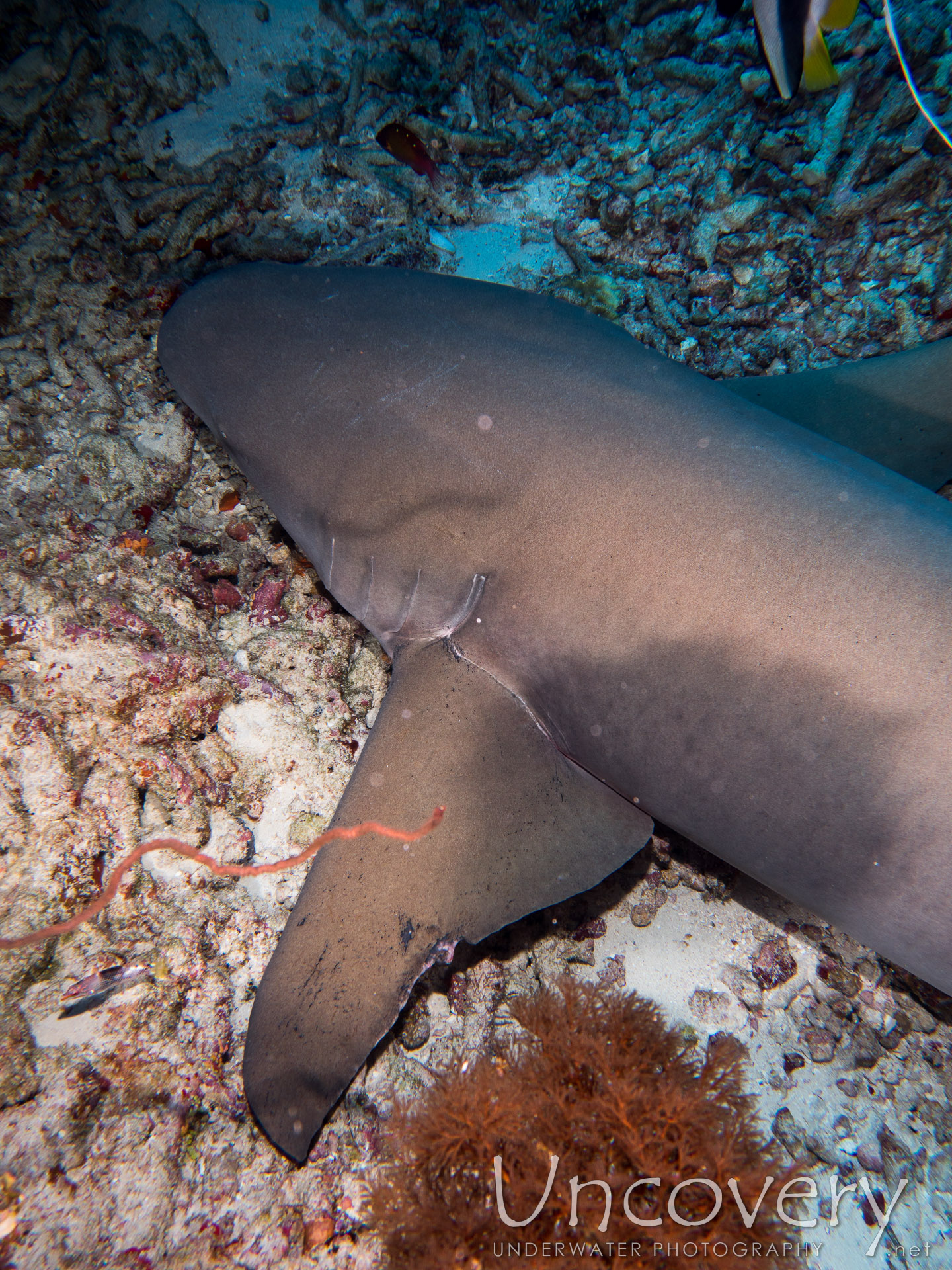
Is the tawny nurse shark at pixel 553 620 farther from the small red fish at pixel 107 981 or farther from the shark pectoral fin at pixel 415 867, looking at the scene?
the small red fish at pixel 107 981

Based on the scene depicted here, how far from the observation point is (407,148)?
3.94 metres

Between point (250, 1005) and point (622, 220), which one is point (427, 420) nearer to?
point (250, 1005)

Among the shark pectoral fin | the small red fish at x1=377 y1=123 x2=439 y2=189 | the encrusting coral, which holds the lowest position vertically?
the encrusting coral

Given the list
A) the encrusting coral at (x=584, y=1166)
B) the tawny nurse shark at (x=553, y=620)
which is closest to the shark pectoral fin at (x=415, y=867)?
the tawny nurse shark at (x=553, y=620)

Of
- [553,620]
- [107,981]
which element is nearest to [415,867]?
[553,620]

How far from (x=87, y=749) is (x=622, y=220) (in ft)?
15.8

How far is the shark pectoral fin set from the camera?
184 centimetres

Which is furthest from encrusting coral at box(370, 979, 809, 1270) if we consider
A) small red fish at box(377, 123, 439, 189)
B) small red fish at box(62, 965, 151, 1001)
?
small red fish at box(377, 123, 439, 189)

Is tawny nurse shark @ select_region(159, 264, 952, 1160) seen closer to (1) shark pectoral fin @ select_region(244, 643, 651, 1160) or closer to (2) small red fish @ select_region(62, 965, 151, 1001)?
(1) shark pectoral fin @ select_region(244, 643, 651, 1160)

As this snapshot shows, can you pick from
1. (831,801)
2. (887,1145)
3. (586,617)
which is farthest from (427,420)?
(887,1145)

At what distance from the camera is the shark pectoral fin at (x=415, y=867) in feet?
6.04

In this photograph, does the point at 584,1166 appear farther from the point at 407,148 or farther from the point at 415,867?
the point at 407,148

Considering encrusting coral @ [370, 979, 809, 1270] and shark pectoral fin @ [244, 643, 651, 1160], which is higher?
shark pectoral fin @ [244, 643, 651, 1160]

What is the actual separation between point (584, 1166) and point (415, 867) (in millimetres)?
1172
